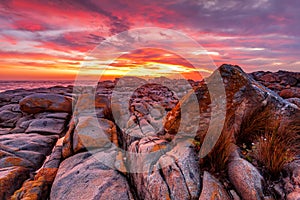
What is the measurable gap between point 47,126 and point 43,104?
276cm

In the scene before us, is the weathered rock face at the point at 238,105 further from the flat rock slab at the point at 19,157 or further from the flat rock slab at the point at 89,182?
the flat rock slab at the point at 19,157

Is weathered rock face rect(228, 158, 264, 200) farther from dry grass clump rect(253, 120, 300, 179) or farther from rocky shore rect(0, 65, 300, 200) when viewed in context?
dry grass clump rect(253, 120, 300, 179)

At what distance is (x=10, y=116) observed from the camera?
40.0 ft

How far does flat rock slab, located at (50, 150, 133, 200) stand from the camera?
4.38m

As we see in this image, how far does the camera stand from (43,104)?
12039 mm

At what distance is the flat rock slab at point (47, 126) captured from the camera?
30.9ft

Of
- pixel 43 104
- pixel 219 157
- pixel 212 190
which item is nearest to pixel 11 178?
pixel 212 190

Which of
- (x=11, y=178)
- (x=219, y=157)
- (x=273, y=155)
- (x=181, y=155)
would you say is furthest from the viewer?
(x=11, y=178)

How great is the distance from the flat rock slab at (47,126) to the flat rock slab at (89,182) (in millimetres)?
4574

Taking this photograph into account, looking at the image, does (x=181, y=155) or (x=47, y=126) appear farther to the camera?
(x=47, y=126)

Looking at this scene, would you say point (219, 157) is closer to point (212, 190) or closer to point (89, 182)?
point (212, 190)

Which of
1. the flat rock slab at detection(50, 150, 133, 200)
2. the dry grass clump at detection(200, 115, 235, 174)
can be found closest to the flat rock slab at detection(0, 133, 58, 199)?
the flat rock slab at detection(50, 150, 133, 200)

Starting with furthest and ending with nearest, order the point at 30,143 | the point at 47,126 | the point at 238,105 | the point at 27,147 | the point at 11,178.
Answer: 1. the point at 47,126
2. the point at 30,143
3. the point at 27,147
4. the point at 238,105
5. the point at 11,178

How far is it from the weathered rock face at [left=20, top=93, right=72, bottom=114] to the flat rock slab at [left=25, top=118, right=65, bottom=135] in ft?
5.61
